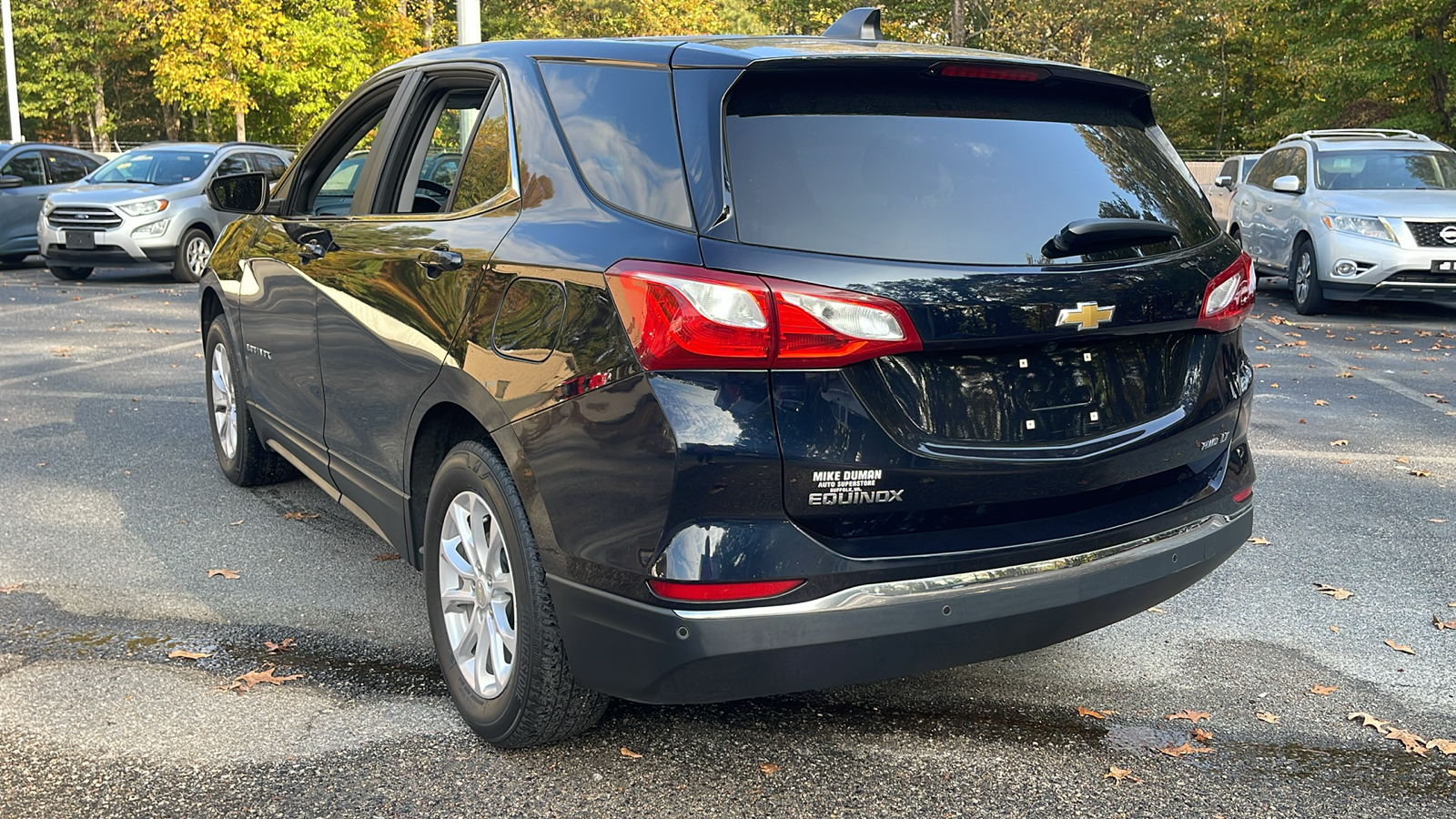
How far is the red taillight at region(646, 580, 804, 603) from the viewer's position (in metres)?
2.68

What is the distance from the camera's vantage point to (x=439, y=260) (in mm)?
3514

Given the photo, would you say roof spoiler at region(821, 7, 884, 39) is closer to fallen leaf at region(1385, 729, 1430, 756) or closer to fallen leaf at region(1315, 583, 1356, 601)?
fallen leaf at region(1385, 729, 1430, 756)

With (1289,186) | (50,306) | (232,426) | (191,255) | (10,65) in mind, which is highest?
(10,65)

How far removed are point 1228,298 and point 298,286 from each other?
3.06 meters

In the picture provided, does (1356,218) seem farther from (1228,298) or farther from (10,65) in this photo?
(10,65)

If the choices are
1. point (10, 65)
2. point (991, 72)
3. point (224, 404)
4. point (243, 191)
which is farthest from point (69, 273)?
point (991, 72)

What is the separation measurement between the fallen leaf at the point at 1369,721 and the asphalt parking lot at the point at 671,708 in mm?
20

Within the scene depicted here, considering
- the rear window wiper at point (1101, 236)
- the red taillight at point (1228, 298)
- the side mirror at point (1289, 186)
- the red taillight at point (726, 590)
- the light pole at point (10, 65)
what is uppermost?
the light pole at point (10, 65)

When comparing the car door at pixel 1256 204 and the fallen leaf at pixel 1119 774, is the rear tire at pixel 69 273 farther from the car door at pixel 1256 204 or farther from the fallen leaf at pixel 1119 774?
the fallen leaf at pixel 1119 774

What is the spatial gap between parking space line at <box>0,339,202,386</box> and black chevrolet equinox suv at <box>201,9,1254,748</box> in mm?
6688

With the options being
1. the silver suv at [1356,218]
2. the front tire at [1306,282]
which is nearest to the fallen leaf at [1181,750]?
the silver suv at [1356,218]

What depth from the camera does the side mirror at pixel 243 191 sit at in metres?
5.23

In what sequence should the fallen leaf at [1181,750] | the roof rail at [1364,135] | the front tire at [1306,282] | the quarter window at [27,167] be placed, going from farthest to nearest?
the quarter window at [27,167] < the roof rail at [1364,135] < the front tire at [1306,282] < the fallen leaf at [1181,750]

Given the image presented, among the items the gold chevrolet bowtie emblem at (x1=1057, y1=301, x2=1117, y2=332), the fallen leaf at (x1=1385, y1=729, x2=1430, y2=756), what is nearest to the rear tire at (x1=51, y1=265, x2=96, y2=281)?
the gold chevrolet bowtie emblem at (x1=1057, y1=301, x2=1117, y2=332)
